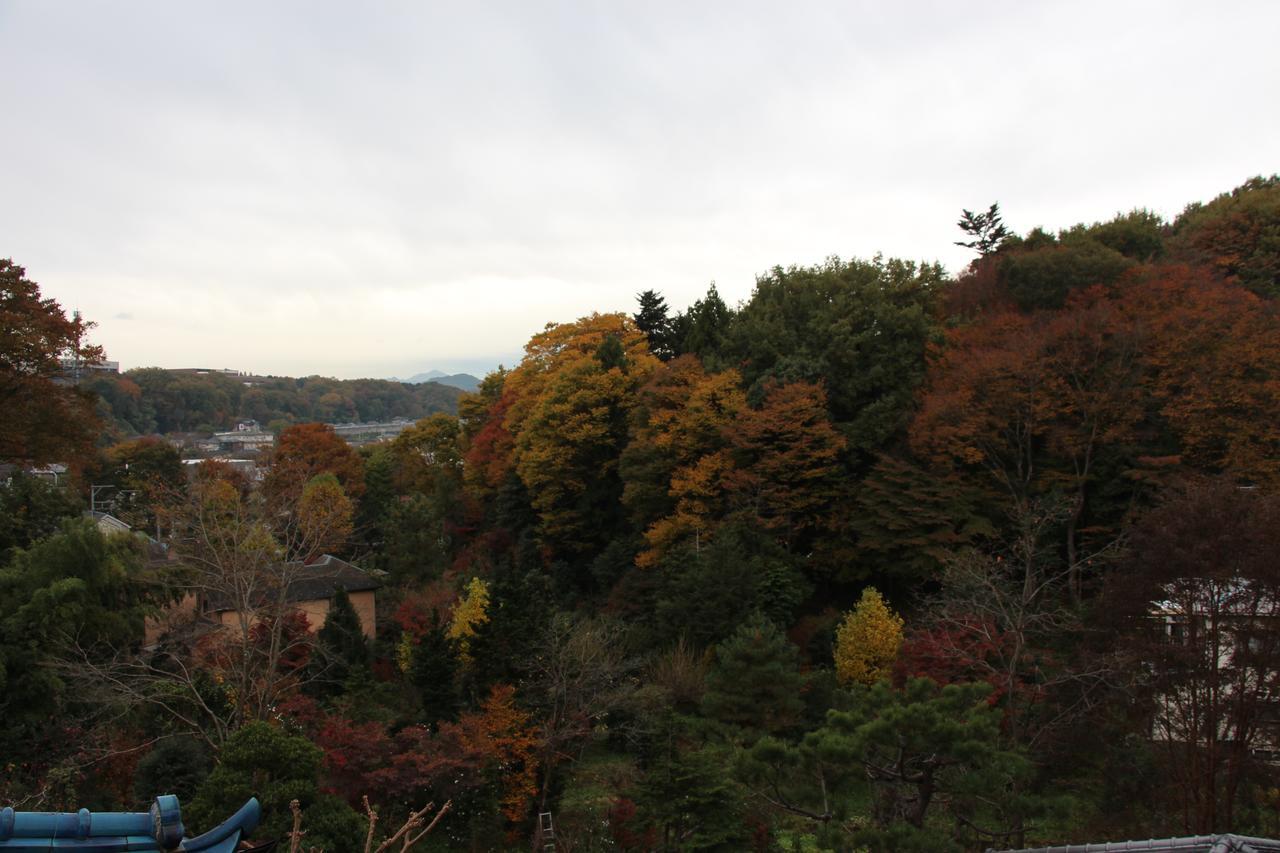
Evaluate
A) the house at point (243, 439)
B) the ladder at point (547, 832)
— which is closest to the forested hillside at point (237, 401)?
the house at point (243, 439)

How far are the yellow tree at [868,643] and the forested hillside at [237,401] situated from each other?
5289 cm

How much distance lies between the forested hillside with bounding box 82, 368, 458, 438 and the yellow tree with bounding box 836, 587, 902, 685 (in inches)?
2082

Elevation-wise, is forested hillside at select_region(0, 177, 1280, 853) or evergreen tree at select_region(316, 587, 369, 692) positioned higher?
forested hillside at select_region(0, 177, 1280, 853)

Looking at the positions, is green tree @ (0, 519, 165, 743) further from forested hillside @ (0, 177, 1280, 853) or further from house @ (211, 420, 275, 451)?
house @ (211, 420, 275, 451)

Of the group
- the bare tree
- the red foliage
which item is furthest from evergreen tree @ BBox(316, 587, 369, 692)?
the red foliage

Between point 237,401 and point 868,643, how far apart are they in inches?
3676

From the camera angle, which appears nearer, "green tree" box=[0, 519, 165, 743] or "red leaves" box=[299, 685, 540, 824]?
"red leaves" box=[299, 685, 540, 824]

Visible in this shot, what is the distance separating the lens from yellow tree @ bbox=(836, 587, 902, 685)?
15.5 metres

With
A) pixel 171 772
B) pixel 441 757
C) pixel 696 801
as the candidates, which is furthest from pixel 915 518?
pixel 171 772

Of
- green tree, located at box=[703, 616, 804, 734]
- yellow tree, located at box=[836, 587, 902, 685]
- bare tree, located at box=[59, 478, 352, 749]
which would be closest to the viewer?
bare tree, located at box=[59, 478, 352, 749]

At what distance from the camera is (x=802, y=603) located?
18.6 metres

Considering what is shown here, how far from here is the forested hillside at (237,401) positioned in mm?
74750

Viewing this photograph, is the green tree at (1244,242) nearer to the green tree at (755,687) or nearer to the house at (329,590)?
the green tree at (755,687)

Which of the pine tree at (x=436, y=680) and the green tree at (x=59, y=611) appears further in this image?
the pine tree at (x=436, y=680)
